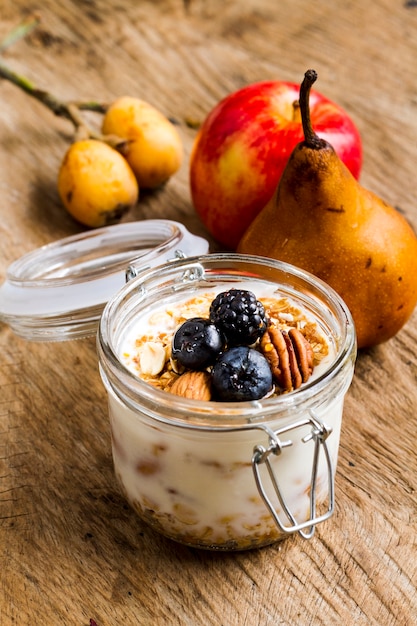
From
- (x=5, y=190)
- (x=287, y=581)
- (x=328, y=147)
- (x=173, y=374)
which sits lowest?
(x=5, y=190)

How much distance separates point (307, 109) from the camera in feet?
3.41

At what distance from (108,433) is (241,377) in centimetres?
32

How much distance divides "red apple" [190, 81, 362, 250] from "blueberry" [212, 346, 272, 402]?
0.48 m

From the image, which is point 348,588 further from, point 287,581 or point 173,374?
point 173,374

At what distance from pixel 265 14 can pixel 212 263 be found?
119 centimetres

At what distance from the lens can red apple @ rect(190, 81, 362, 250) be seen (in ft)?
4.15

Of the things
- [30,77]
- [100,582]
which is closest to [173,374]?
[100,582]

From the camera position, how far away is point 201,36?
6.39ft

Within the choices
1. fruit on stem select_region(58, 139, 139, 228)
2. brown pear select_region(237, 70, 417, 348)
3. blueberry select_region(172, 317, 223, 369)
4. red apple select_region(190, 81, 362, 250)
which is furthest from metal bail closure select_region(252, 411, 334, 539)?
fruit on stem select_region(58, 139, 139, 228)

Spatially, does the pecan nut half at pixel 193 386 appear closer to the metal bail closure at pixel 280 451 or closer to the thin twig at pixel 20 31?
the metal bail closure at pixel 280 451

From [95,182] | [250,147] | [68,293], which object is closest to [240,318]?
[68,293]

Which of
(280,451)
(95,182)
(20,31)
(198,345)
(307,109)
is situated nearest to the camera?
(280,451)

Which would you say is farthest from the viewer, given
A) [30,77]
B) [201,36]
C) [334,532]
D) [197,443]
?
[201,36]

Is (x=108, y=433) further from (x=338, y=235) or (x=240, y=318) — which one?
(x=338, y=235)
